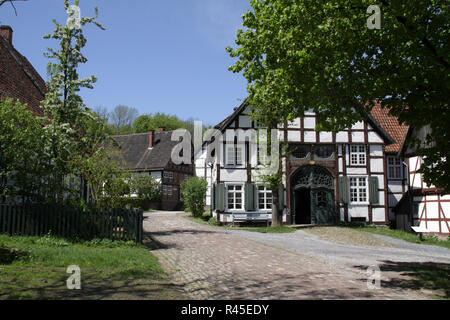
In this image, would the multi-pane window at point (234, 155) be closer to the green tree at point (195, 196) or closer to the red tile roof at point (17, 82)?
the green tree at point (195, 196)

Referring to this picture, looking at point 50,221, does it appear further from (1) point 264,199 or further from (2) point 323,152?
(2) point 323,152

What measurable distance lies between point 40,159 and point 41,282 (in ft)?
22.3

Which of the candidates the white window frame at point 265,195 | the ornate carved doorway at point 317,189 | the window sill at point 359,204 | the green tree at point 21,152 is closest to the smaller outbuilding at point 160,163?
the white window frame at point 265,195

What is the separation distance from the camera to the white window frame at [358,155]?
25.5m

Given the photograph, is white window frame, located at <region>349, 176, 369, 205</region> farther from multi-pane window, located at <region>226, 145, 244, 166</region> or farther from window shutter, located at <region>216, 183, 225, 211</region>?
window shutter, located at <region>216, 183, 225, 211</region>

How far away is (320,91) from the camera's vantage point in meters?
9.44

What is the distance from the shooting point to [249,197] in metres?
24.0

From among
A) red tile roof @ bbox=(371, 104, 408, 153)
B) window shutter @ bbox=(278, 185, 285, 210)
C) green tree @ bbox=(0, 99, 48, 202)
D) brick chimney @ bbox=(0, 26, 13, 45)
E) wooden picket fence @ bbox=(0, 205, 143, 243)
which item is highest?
brick chimney @ bbox=(0, 26, 13, 45)

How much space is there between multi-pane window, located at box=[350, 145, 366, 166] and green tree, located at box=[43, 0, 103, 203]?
17.4 metres

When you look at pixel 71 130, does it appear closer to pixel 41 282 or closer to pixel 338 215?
pixel 41 282

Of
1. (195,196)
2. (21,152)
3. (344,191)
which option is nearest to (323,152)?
(344,191)

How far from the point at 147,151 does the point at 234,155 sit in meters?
22.6

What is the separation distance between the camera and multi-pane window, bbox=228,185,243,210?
959 inches

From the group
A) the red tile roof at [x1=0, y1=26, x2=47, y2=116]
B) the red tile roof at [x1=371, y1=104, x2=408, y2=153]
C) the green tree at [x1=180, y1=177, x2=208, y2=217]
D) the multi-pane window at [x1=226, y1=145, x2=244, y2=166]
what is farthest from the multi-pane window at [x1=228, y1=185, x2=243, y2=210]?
the red tile roof at [x1=0, y1=26, x2=47, y2=116]
